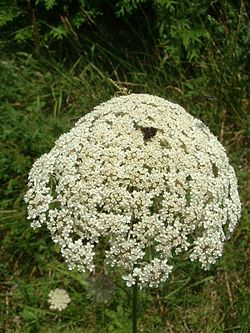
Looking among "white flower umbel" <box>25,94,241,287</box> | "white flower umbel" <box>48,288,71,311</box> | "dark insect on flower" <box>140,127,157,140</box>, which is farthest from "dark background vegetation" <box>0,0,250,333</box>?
"dark insect on flower" <box>140,127,157,140</box>

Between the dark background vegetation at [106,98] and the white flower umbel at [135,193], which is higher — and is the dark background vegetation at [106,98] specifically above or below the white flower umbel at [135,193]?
below

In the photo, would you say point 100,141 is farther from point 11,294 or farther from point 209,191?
point 11,294

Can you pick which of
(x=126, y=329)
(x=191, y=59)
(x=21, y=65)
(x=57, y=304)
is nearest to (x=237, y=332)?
(x=126, y=329)

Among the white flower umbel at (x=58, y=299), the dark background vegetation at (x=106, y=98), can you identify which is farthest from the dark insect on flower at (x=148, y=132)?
the white flower umbel at (x=58, y=299)

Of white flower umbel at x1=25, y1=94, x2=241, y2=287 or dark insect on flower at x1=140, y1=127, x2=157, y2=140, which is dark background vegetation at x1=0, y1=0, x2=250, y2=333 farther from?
dark insect on flower at x1=140, y1=127, x2=157, y2=140

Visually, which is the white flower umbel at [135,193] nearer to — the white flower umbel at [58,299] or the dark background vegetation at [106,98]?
the dark background vegetation at [106,98]

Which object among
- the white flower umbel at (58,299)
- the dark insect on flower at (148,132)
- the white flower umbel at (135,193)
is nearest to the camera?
the white flower umbel at (135,193)
